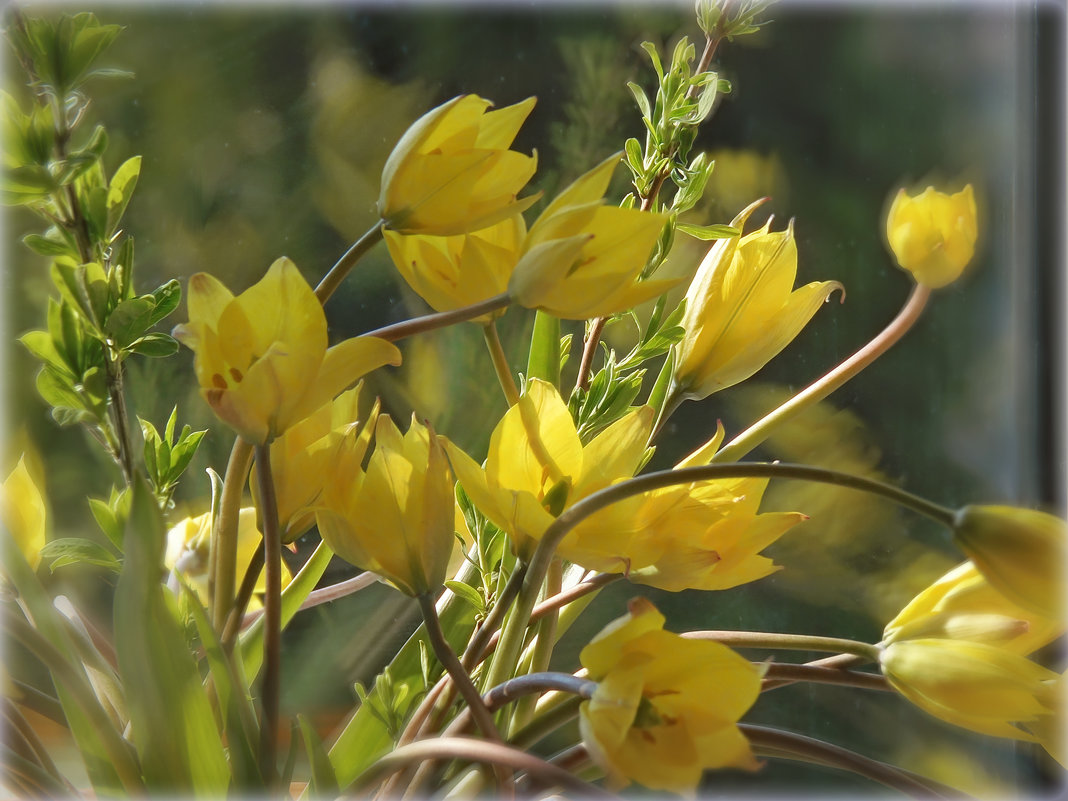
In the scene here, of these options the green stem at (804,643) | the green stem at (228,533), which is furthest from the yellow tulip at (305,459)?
the green stem at (804,643)

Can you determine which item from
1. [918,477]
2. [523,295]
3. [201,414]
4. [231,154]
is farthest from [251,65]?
[918,477]

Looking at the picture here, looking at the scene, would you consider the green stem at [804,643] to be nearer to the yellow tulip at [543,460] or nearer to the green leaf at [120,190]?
the yellow tulip at [543,460]

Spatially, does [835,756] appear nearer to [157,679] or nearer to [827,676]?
[827,676]

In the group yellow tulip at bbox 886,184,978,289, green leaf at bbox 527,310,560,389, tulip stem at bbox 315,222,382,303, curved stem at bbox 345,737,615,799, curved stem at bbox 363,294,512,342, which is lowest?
curved stem at bbox 345,737,615,799

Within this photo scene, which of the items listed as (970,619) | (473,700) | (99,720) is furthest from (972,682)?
(99,720)

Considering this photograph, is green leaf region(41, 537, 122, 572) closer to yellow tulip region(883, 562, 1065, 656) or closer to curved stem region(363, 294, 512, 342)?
curved stem region(363, 294, 512, 342)

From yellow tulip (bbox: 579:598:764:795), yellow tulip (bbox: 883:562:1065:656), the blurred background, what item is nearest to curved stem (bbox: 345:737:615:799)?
yellow tulip (bbox: 579:598:764:795)
